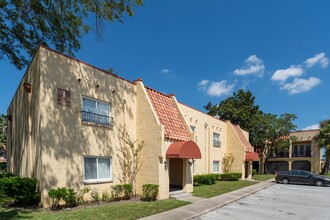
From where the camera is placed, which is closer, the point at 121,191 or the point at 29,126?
the point at 29,126

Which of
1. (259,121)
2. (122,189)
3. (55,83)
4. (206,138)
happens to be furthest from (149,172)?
(259,121)

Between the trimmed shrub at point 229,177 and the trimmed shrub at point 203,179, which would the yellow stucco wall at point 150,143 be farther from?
the trimmed shrub at point 229,177

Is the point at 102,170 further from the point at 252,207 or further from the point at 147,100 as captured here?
the point at 252,207

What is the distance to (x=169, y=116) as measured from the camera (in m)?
17.4

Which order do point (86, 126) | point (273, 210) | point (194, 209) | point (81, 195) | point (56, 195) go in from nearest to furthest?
point (56, 195) → point (194, 209) → point (81, 195) → point (273, 210) → point (86, 126)

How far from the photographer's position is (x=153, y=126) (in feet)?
49.3

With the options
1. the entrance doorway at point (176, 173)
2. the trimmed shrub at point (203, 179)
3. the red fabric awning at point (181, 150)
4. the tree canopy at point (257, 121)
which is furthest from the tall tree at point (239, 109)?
the red fabric awning at point (181, 150)

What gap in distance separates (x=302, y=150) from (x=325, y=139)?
22.9ft

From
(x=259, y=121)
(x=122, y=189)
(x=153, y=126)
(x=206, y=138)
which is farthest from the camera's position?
(x=259, y=121)

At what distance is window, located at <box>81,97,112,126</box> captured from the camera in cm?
1312

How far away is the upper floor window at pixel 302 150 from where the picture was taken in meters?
45.5

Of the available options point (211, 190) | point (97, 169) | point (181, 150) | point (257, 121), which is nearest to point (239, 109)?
point (257, 121)

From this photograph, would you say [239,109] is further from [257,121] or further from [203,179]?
[203,179]

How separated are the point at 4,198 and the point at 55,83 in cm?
695
